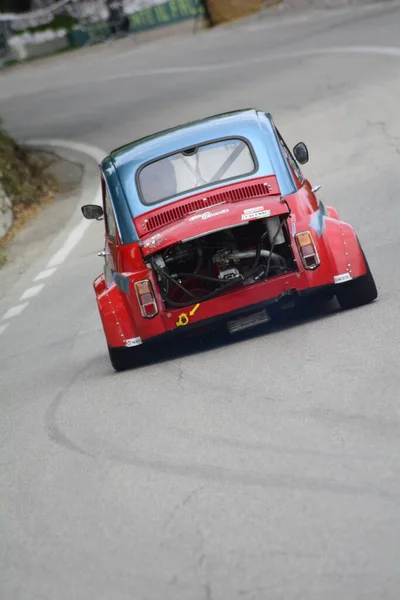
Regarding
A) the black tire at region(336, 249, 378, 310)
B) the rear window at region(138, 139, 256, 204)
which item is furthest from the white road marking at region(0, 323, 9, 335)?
the black tire at region(336, 249, 378, 310)

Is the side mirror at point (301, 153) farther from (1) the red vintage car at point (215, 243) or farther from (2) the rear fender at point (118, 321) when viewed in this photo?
(2) the rear fender at point (118, 321)

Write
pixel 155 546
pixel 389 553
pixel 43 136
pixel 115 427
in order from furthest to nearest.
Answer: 1. pixel 43 136
2. pixel 115 427
3. pixel 155 546
4. pixel 389 553

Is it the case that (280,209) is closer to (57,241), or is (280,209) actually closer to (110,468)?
(110,468)

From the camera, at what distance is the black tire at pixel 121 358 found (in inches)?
380

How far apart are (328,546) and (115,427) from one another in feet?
9.88

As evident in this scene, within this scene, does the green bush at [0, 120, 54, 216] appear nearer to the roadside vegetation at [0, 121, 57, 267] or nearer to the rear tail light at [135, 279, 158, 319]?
the roadside vegetation at [0, 121, 57, 267]

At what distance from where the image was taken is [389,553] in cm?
505

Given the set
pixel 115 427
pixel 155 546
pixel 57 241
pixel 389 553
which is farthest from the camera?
pixel 57 241

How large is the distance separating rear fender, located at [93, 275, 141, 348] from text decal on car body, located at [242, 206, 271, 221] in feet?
3.69

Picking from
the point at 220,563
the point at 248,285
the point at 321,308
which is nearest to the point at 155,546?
the point at 220,563

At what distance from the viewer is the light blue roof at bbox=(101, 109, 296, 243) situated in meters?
9.88

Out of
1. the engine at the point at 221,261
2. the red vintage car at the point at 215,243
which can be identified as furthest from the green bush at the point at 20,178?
the engine at the point at 221,261

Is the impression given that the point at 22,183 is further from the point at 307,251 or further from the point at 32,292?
the point at 307,251

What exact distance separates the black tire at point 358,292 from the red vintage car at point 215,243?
1cm
